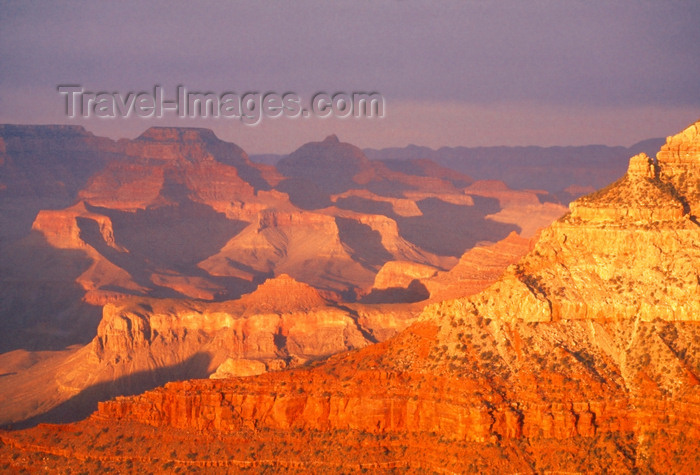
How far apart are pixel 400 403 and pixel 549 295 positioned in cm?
732

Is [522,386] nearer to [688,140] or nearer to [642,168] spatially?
[642,168]

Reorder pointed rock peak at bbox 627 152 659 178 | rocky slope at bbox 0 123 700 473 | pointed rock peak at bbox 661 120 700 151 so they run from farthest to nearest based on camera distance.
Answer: pointed rock peak at bbox 661 120 700 151, pointed rock peak at bbox 627 152 659 178, rocky slope at bbox 0 123 700 473

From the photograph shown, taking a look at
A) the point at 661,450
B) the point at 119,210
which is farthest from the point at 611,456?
the point at 119,210

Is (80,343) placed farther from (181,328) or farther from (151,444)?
(151,444)

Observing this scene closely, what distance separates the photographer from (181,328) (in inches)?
3935

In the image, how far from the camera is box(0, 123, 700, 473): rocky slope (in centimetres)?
3775

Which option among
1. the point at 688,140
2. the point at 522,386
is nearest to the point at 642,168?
the point at 688,140

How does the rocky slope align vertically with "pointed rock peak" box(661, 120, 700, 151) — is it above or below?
below

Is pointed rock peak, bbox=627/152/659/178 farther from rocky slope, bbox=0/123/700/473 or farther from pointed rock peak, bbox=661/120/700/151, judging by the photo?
pointed rock peak, bbox=661/120/700/151

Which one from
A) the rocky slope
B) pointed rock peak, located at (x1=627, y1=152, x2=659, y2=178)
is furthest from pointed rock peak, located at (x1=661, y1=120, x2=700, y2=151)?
pointed rock peak, located at (x1=627, y1=152, x2=659, y2=178)

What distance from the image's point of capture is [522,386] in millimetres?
39188

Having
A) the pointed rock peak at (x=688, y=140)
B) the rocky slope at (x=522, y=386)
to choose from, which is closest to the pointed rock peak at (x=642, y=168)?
the rocky slope at (x=522, y=386)

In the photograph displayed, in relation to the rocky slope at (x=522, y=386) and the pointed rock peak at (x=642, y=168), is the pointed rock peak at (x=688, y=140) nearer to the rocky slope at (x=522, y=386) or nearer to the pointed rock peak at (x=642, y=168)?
the rocky slope at (x=522, y=386)

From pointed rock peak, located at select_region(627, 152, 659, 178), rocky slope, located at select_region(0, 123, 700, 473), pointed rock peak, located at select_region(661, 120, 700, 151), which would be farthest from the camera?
pointed rock peak, located at select_region(661, 120, 700, 151)
